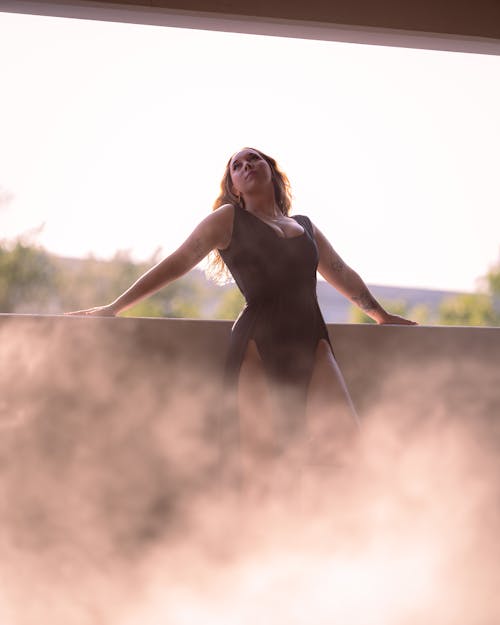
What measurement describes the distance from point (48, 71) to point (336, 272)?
75.8 ft

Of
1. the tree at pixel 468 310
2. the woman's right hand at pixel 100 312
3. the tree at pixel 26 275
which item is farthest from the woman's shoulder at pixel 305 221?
the tree at pixel 468 310

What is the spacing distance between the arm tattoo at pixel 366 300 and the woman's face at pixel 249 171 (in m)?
0.40

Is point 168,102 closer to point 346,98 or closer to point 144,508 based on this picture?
point 346,98

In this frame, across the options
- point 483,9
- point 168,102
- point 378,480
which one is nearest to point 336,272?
point 378,480

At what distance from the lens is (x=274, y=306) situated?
145cm

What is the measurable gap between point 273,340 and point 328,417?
0.22 metres

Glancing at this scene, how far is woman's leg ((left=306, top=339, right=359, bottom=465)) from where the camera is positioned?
143cm

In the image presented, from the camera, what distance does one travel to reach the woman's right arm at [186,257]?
144cm

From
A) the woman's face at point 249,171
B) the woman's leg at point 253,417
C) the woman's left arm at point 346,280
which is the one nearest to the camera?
the woman's leg at point 253,417

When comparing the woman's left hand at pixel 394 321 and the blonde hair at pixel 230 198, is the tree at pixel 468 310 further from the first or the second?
the blonde hair at pixel 230 198

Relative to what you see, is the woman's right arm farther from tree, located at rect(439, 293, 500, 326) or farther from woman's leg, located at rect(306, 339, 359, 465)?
tree, located at rect(439, 293, 500, 326)

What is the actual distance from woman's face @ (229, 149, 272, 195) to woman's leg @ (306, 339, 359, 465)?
45cm

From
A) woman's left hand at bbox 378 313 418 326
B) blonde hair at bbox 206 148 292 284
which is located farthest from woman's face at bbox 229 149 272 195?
woman's left hand at bbox 378 313 418 326

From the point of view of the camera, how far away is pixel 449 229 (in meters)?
28.3
